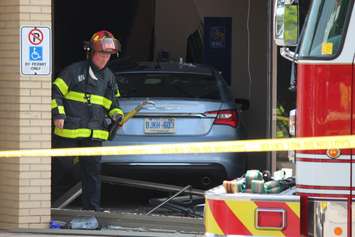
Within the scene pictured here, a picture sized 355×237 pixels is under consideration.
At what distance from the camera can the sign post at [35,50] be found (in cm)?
781

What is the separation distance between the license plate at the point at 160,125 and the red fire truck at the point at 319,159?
4.12m

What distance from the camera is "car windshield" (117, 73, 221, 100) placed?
357 inches

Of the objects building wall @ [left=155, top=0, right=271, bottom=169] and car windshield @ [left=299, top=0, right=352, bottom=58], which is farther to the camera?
building wall @ [left=155, top=0, right=271, bottom=169]

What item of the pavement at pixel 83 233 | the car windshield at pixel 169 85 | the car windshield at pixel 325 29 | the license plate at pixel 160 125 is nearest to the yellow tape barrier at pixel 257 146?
the car windshield at pixel 325 29

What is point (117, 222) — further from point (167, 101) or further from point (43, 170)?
point (167, 101)

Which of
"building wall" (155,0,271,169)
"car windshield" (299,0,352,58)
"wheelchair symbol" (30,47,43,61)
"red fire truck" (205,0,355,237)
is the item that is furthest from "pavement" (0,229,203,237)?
"building wall" (155,0,271,169)

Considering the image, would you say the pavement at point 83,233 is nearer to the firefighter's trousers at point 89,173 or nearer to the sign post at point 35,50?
the firefighter's trousers at point 89,173

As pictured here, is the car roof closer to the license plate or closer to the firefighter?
the license plate

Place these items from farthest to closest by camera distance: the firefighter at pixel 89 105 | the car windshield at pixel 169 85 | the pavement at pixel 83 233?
the car windshield at pixel 169 85 → the firefighter at pixel 89 105 → the pavement at pixel 83 233

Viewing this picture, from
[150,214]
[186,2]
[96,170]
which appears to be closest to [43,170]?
[96,170]

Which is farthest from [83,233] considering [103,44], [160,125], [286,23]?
[286,23]

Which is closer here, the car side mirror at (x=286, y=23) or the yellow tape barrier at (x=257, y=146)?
the yellow tape barrier at (x=257, y=146)

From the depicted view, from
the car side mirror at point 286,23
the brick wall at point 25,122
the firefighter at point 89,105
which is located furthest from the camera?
the firefighter at point 89,105

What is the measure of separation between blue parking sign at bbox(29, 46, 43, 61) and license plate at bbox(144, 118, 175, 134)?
1.48 m
